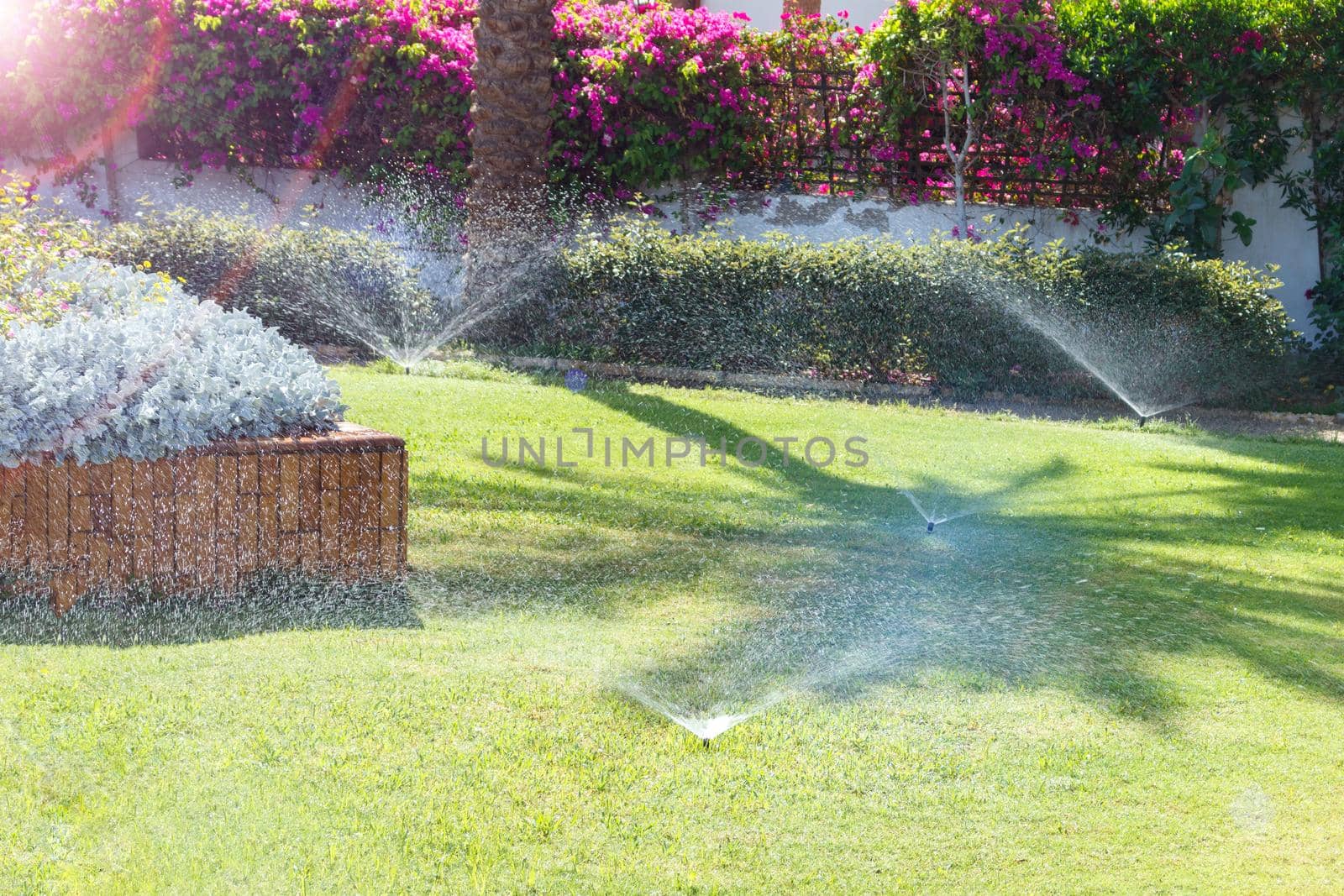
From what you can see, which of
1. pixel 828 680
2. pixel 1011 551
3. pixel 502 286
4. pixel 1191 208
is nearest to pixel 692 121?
pixel 502 286

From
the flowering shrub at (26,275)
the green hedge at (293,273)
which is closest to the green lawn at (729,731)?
the flowering shrub at (26,275)

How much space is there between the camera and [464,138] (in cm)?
1389

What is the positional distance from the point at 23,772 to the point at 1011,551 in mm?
4292

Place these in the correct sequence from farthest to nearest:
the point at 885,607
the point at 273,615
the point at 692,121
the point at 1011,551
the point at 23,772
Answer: the point at 692,121, the point at 1011,551, the point at 885,607, the point at 273,615, the point at 23,772

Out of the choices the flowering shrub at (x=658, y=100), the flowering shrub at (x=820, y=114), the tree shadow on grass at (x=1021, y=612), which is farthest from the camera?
the flowering shrub at (x=820, y=114)

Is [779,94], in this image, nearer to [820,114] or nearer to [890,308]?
[820,114]

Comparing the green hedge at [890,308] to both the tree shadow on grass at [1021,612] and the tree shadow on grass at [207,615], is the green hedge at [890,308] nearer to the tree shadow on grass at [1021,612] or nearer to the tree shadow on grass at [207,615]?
the tree shadow on grass at [1021,612]

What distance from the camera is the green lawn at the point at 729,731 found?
3176mm

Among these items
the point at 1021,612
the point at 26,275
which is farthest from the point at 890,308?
the point at 26,275

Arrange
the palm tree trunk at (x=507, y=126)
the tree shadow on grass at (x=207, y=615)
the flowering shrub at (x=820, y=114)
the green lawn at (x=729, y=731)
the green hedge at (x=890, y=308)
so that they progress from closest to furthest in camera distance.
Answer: the green lawn at (x=729, y=731), the tree shadow on grass at (x=207, y=615), the green hedge at (x=890, y=308), the palm tree trunk at (x=507, y=126), the flowering shrub at (x=820, y=114)

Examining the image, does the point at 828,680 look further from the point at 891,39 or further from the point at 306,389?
the point at 891,39

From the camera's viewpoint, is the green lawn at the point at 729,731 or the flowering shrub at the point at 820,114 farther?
the flowering shrub at the point at 820,114

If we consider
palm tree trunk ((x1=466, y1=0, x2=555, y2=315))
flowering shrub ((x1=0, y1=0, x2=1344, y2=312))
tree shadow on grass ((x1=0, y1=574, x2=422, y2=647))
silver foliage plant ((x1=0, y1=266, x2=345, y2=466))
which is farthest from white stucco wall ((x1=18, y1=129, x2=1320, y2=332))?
tree shadow on grass ((x1=0, y1=574, x2=422, y2=647))

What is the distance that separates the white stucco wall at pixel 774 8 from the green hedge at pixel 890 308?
25.9 ft
